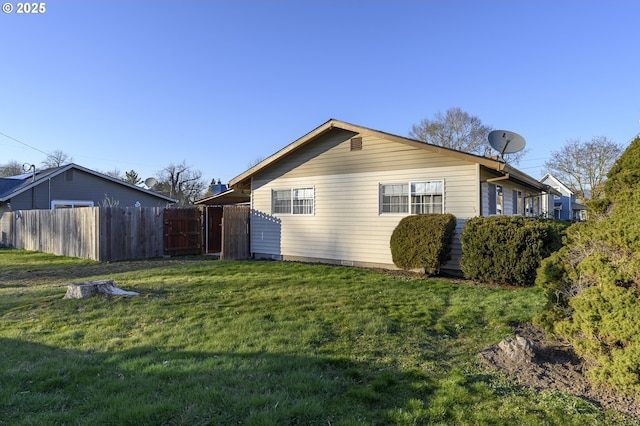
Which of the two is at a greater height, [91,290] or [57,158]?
[57,158]

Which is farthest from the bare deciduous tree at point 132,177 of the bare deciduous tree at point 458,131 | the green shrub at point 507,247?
the green shrub at point 507,247

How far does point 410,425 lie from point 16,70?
Result: 1752cm

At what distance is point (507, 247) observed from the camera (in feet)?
25.5

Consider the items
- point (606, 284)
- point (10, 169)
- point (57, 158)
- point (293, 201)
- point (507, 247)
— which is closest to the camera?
point (606, 284)

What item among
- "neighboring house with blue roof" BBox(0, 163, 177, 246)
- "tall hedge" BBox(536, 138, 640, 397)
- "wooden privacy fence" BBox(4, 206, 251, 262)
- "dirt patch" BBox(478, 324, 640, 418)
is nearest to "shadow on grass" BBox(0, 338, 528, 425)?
"dirt patch" BBox(478, 324, 640, 418)

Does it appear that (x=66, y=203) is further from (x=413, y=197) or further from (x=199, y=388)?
(x=199, y=388)

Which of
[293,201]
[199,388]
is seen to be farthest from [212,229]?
[199,388]

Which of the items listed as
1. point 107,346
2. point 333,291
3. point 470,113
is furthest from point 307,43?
point 470,113

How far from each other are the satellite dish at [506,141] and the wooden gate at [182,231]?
448 inches

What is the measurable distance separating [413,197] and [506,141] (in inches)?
132

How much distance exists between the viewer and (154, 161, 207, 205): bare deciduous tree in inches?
1822

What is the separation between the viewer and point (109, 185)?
22.3 m

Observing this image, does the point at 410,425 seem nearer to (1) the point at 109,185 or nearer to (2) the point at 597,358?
(2) the point at 597,358

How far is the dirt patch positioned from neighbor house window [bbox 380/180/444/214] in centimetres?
587
